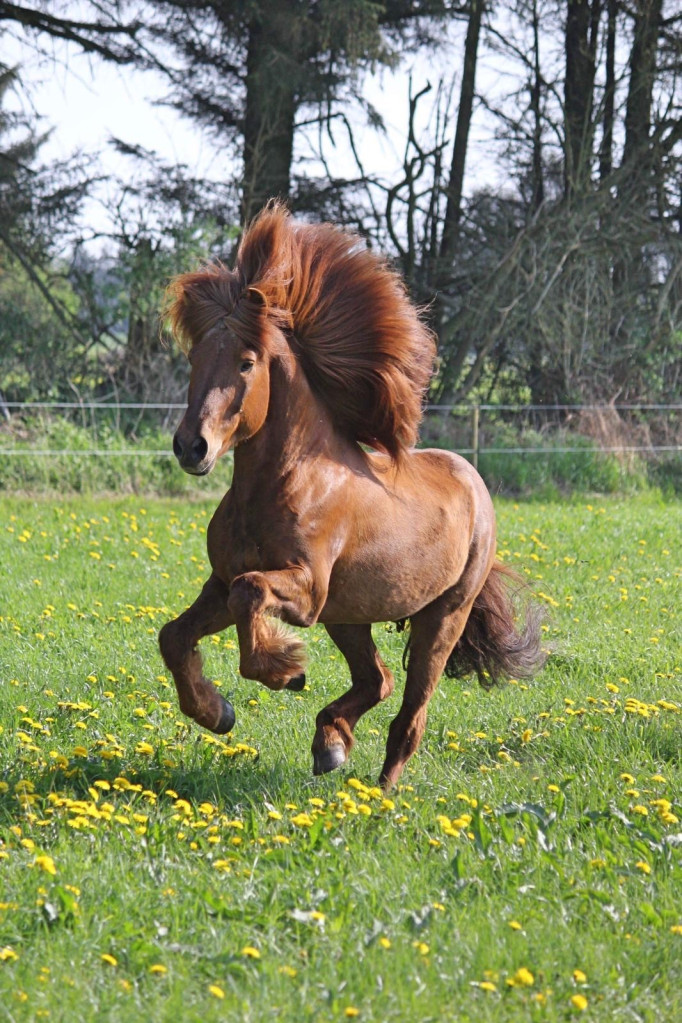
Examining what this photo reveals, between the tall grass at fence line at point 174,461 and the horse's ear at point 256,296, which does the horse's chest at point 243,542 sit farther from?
the tall grass at fence line at point 174,461

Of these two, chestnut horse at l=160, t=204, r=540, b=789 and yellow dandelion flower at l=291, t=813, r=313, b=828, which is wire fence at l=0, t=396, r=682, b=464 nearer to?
chestnut horse at l=160, t=204, r=540, b=789

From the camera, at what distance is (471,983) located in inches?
127

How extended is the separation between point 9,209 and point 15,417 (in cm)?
385

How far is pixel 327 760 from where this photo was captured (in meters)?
5.18

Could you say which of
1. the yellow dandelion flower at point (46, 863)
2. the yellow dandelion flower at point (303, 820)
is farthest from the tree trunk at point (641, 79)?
the yellow dandelion flower at point (46, 863)

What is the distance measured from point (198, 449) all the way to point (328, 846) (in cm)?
149

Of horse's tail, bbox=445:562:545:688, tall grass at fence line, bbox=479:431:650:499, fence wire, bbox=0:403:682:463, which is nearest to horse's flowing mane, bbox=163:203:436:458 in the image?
horse's tail, bbox=445:562:545:688

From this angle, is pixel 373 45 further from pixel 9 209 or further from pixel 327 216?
pixel 9 209

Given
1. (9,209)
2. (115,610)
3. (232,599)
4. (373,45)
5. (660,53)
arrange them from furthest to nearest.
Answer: (660,53), (9,209), (373,45), (115,610), (232,599)

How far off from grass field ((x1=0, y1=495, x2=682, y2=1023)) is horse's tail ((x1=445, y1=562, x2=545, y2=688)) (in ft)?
0.97

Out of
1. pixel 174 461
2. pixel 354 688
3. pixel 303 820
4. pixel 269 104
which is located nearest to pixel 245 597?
pixel 303 820

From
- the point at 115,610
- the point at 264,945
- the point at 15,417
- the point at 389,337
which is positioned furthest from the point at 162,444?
the point at 264,945

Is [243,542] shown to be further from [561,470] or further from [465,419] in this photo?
[465,419]

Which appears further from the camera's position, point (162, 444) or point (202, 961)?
point (162, 444)
